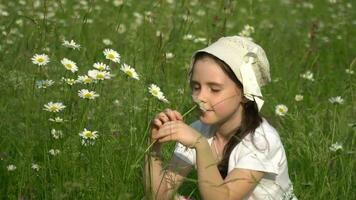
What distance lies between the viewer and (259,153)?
216 centimetres

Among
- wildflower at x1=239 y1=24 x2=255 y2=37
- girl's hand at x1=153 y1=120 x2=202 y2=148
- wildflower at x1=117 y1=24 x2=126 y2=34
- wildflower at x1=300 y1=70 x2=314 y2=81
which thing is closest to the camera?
girl's hand at x1=153 y1=120 x2=202 y2=148

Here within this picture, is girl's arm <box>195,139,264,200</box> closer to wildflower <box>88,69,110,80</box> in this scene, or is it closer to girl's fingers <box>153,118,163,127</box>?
girl's fingers <box>153,118,163,127</box>

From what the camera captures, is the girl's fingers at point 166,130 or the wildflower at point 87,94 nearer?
the girl's fingers at point 166,130

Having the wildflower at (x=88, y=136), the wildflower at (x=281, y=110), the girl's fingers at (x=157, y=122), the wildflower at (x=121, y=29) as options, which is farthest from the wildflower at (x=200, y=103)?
the wildflower at (x=121, y=29)

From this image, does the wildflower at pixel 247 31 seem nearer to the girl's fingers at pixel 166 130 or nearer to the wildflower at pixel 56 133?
the wildflower at pixel 56 133

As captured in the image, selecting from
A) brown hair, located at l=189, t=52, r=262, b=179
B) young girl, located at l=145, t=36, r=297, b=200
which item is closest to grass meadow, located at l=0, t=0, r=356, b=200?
young girl, located at l=145, t=36, r=297, b=200

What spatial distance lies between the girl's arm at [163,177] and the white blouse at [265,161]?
11 cm

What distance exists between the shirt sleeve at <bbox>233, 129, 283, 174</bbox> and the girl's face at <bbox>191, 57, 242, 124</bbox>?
12 centimetres

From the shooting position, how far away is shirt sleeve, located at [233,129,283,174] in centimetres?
212

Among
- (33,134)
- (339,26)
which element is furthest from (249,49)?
(339,26)

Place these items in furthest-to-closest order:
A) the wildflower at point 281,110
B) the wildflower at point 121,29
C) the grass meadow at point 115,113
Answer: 1. the wildflower at point 121,29
2. the wildflower at point 281,110
3. the grass meadow at point 115,113

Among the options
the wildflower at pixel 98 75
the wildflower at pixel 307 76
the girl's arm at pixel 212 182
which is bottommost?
the girl's arm at pixel 212 182

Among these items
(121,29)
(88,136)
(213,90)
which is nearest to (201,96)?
(213,90)

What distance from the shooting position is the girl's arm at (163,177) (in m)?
2.00
